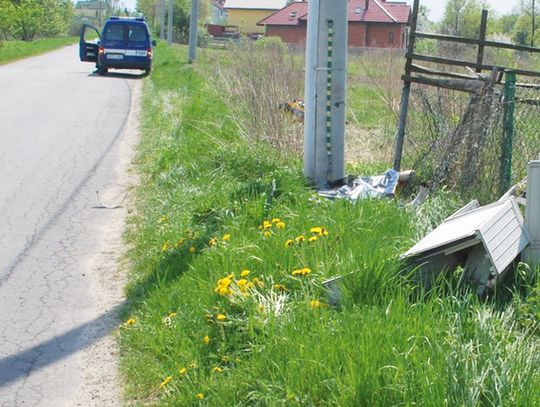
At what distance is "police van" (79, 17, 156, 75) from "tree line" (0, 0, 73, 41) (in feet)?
63.3

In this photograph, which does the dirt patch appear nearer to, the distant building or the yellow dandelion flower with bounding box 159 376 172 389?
the yellow dandelion flower with bounding box 159 376 172 389

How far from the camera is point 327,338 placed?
4211 mm

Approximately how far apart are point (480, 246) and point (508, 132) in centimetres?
229

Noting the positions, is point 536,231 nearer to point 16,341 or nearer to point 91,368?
point 91,368

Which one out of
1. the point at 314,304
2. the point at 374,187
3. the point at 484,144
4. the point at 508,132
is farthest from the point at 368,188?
the point at 314,304

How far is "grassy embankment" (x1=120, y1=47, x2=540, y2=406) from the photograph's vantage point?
3.75 metres

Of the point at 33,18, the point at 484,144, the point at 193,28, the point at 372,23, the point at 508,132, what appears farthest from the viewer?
the point at 33,18

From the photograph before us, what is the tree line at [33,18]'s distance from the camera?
5309 centimetres

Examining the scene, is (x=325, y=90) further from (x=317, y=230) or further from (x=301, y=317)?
(x=301, y=317)

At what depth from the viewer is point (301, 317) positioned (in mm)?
4652

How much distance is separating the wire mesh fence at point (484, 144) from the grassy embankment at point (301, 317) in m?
0.58

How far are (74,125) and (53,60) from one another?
27876mm

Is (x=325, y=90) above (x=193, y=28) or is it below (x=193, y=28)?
above

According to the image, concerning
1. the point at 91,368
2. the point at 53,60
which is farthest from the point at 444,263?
the point at 53,60
